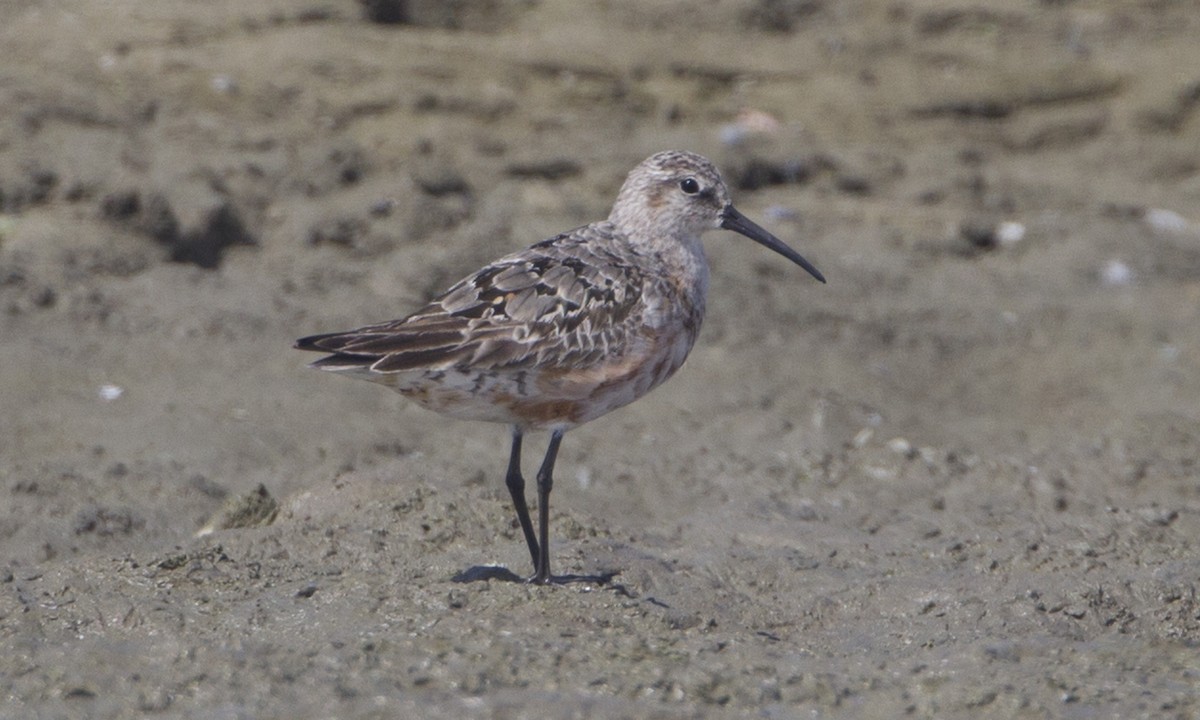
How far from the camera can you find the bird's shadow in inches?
236

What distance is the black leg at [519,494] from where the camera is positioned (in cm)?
618

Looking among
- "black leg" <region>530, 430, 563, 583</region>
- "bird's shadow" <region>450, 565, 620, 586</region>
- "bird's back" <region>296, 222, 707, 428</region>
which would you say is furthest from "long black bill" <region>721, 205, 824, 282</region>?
"bird's shadow" <region>450, 565, 620, 586</region>

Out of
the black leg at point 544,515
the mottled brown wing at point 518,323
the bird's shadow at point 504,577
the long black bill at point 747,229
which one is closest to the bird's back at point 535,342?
the mottled brown wing at point 518,323

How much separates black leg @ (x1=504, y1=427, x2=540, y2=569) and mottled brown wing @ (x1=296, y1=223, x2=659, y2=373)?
0.44 metres

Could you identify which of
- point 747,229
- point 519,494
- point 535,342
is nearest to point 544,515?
point 519,494

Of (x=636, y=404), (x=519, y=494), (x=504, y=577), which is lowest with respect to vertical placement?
(x=636, y=404)

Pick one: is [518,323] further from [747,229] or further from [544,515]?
[747,229]


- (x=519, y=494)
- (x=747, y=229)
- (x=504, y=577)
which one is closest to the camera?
(x=504, y=577)

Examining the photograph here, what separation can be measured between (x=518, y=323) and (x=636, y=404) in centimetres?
299

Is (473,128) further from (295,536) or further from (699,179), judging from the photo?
(295,536)

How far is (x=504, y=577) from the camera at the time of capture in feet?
19.8

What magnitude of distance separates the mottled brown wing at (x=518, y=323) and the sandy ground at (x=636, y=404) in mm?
781

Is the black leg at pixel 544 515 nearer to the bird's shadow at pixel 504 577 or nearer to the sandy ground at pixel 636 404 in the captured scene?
the bird's shadow at pixel 504 577

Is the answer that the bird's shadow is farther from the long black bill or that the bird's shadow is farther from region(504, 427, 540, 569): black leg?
the long black bill
